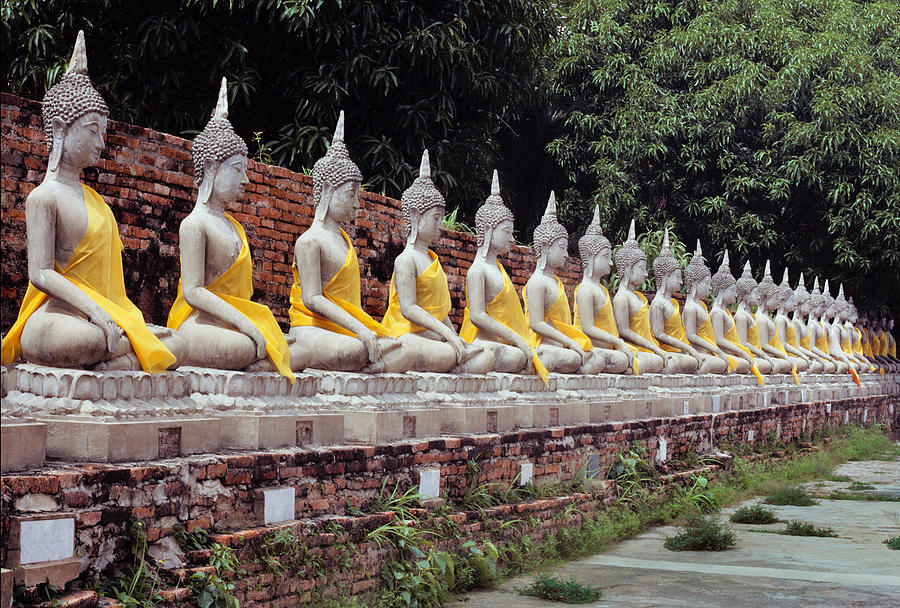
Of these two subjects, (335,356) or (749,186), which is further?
(749,186)

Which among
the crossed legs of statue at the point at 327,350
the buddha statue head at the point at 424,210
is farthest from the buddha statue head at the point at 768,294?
the crossed legs of statue at the point at 327,350

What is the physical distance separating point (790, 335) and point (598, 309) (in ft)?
30.5

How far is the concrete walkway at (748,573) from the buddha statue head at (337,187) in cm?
255

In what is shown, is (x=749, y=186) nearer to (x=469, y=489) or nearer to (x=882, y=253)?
(x=882, y=253)

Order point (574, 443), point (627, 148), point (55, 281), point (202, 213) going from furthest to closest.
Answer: point (627, 148), point (574, 443), point (202, 213), point (55, 281)

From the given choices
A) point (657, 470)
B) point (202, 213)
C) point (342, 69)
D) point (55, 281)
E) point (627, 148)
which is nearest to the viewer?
point (55, 281)

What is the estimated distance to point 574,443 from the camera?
30.9 ft

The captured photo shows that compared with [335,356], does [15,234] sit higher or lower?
higher

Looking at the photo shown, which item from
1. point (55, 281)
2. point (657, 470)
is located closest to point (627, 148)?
point (657, 470)

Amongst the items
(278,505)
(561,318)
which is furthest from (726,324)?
(278,505)

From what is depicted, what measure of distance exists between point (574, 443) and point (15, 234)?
4.80m

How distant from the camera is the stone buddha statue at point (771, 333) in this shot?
18.4 meters

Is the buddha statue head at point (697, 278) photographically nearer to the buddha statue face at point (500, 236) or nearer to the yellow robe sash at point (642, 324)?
the yellow robe sash at point (642, 324)

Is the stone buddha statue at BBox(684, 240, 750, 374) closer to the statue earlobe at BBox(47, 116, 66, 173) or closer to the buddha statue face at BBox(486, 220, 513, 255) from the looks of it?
the buddha statue face at BBox(486, 220, 513, 255)
